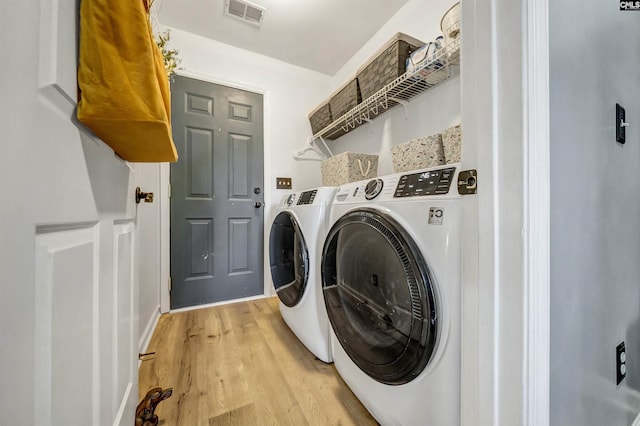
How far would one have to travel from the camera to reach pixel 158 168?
5.75ft

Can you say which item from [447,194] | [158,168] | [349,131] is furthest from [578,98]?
[158,168]

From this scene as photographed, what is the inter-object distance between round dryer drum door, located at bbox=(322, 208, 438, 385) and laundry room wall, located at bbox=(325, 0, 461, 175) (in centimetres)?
101

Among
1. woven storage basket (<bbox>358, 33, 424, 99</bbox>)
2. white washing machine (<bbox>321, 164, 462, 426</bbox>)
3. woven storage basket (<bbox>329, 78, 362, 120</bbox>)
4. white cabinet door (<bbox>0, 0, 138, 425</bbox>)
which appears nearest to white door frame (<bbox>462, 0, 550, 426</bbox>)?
white washing machine (<bbox>321, 164, 462, 426</bbox>)

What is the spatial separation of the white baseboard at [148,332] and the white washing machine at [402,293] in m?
1.13

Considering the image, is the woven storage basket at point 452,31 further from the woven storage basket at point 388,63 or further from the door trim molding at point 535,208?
the door trim molding at point 535,208

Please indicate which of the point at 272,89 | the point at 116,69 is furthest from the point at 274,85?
the point at 116,69

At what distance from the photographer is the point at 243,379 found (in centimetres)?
109

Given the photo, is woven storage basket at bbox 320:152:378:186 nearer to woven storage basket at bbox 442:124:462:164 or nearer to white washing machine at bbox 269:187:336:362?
white washing machine at bbox 269:187:336:362

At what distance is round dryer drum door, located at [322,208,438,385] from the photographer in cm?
64

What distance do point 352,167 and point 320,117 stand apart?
2.61ft

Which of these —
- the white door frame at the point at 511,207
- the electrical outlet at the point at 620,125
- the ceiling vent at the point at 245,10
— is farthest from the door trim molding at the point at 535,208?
the ceiling vent at the point at 245,10

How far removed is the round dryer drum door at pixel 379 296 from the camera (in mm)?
638

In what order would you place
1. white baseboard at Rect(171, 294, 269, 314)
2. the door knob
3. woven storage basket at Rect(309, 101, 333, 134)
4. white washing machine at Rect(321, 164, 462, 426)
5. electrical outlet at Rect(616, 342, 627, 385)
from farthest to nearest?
woven storage basket at Rect(309, 101, 333, 134) → white baseboard at Rect(171, 294, 269, 314) → the door knob → electrical outlet at Rect(616, 342, 627, 385) → white washing machine at Rect(321, 164, 462, 426)

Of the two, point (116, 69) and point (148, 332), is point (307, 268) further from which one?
point (148, 332)
